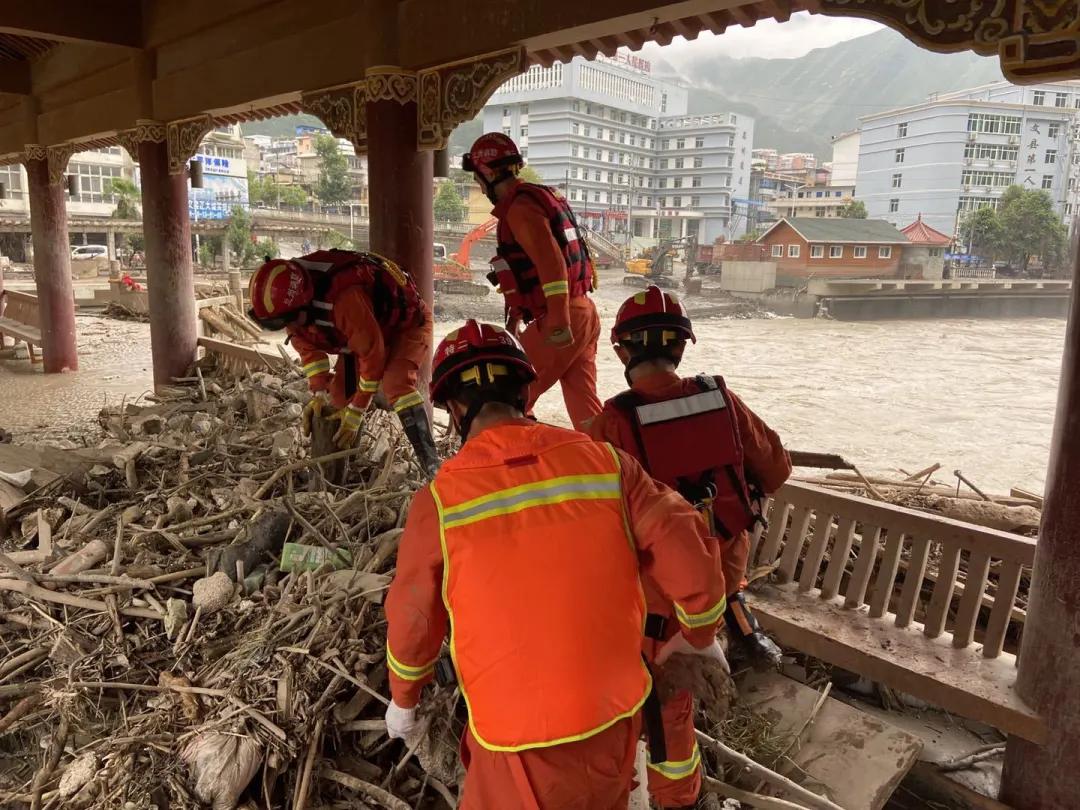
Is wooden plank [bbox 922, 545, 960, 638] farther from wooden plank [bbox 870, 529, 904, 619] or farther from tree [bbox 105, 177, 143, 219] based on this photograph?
tree [bbox 105, 177, 143, 219]

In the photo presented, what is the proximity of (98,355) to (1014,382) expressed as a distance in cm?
2519

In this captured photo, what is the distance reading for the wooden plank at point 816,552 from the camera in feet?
13.6

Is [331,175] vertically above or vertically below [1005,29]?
above

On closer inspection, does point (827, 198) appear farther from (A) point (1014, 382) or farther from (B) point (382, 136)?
(B) point (382, 136)

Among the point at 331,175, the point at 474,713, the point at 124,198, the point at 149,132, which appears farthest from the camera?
the point at 331,175

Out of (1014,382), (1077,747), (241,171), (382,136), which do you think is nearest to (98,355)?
(382,136)

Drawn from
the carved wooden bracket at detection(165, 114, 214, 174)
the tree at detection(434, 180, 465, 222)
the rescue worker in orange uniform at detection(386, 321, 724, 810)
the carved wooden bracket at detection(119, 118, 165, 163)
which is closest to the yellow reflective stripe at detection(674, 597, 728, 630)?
the rescue worker in orange uniform at detection(386, 321, 724, 810)

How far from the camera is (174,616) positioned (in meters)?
3.36

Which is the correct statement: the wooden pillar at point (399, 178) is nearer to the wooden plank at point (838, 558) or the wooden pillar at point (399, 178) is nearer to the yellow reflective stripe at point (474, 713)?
the wooden plank at point (838, 558)

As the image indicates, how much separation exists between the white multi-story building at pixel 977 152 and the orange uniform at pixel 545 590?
48817 millimetres

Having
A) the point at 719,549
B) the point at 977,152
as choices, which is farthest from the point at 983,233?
the point at 719,549

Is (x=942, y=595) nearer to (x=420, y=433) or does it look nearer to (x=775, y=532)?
(x=775, y=532)

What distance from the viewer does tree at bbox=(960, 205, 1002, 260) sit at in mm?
38344

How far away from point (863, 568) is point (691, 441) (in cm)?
193
